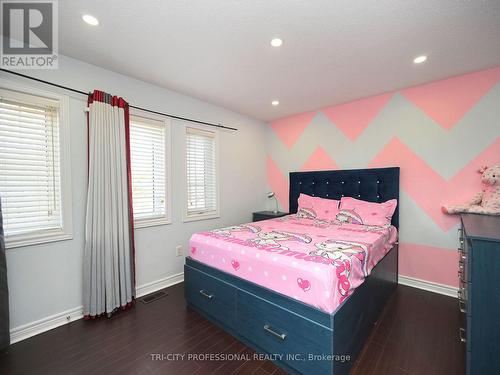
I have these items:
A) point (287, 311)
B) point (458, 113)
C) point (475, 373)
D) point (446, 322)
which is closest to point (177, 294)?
point (287, 311)

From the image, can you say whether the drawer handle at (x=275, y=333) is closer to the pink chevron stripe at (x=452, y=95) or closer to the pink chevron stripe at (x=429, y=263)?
the pink chevron stripe at (x=429, y=263)

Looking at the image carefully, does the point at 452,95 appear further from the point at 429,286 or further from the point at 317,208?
the point at 429,286

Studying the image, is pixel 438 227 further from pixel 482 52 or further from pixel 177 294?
pixel 177 294

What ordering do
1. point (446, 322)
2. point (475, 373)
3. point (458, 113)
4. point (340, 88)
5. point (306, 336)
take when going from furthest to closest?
1. point (340, 88)
2. point (458, 113)
3. point (446, 322)
4. point (306, 336)
5. point (475, 373)

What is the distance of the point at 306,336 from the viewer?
4.56ft

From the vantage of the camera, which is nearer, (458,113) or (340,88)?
(458,113)

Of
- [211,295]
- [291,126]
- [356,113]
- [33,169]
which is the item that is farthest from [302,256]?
[291,126]

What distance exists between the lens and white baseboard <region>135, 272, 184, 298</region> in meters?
2.58

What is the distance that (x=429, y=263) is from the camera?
8.79ft

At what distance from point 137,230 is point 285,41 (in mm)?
2486

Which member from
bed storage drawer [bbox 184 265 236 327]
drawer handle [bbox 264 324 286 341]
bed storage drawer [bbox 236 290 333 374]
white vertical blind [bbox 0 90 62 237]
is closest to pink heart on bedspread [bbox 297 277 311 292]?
bed storage drawer [bbox 236 290 333 374]

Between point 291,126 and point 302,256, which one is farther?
point 291,126

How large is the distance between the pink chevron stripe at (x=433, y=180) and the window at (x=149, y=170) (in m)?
2.90

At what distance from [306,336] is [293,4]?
7.16 ft
